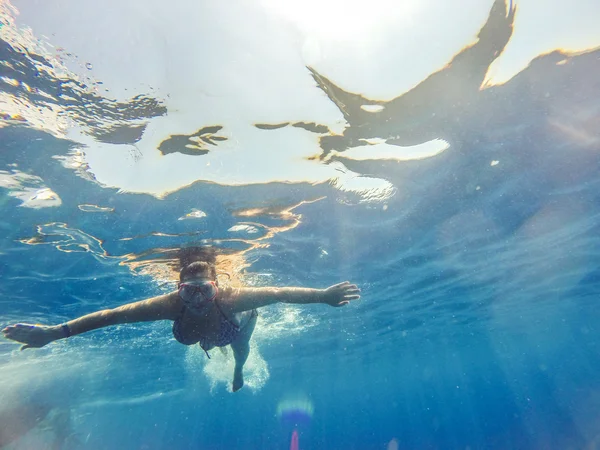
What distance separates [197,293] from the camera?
20.1 feet

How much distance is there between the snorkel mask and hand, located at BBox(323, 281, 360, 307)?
229cm

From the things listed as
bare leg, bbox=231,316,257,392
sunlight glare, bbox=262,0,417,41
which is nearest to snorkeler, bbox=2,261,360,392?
bare leg, bbox=231,316,257,392

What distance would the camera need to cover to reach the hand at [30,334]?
517 cm

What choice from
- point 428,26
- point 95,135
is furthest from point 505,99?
point 95,135

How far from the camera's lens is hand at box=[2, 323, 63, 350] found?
517 centimetres

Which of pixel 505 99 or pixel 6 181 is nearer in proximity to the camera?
pixel 6 181

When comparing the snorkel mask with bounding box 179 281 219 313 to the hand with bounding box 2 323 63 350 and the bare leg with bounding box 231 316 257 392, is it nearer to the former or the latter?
the hand with bounding box 2 323 63 350

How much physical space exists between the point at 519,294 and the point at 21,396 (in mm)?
44650

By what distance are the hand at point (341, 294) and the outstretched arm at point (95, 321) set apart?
124 inches

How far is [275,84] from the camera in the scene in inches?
277

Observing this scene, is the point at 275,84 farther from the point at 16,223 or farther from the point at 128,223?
the point at 16,223

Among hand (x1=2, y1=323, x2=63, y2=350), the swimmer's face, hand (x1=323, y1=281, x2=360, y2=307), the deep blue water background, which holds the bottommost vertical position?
hand (x1=2, y1=323, x2=63, y2=350)

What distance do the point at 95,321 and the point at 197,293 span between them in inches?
72.5

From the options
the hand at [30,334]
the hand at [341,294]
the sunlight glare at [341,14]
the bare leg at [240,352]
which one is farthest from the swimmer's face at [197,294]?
the sunlight glare at [341,14]
